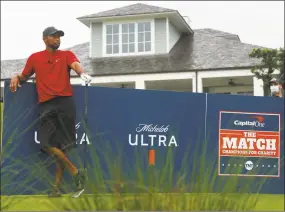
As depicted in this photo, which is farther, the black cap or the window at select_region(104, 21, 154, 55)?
the window at select_region(104, 21, 154, 55)

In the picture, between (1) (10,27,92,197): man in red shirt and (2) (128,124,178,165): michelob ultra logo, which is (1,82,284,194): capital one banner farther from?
(1) (10,27,92,197): man in red shirt

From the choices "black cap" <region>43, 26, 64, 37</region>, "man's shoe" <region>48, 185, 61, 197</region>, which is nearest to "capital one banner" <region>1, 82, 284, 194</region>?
"black cap" <region>43, 26, 64, 37</region>

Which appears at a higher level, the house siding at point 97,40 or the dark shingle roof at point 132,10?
the dark shingle roof at point 132,10

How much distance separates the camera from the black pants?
6.07 meters

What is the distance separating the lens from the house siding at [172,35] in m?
32.4

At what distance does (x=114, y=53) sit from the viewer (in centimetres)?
3191

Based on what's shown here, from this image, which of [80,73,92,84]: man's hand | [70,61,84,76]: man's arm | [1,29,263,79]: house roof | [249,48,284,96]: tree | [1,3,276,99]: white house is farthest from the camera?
[1,29,263,79]: house roof

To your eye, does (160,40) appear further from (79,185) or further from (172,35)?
(79,185)

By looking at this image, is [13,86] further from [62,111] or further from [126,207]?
[126,207]

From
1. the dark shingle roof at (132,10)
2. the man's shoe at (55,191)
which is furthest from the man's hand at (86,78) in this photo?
the dark shingle roof at (132,10)

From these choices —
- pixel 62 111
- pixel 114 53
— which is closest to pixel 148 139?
pixel 62 111

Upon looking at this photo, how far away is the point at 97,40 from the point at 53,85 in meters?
26.3

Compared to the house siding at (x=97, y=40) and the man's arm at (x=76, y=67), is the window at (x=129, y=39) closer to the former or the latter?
the house siding at (x=97, y=40)

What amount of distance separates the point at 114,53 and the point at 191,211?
29161 millimetres
